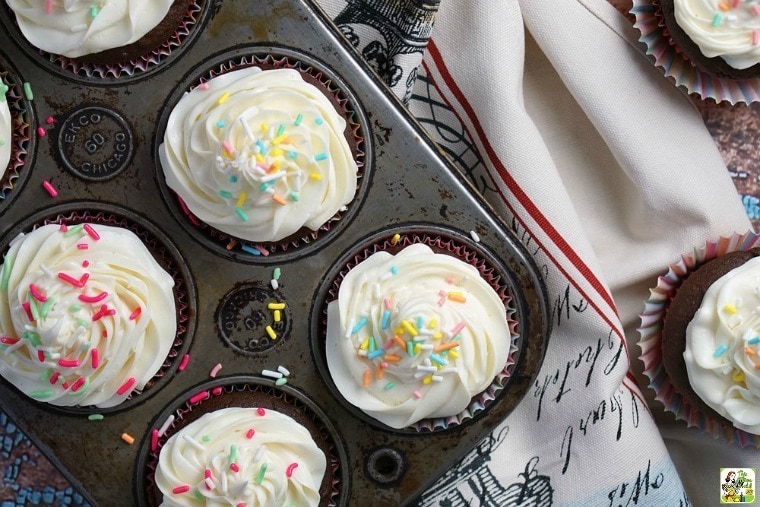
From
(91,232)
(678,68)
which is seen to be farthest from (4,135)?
(678,68)

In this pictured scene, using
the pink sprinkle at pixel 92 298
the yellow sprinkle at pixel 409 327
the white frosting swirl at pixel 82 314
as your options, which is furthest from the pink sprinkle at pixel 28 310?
the yellow sprinkle at pixel 409 327

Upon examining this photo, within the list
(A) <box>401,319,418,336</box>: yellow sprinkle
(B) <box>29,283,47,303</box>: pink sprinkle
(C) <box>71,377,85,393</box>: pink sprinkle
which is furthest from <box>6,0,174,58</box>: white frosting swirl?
(A) <box>401,319,418,336</box>: yellow sprinkle

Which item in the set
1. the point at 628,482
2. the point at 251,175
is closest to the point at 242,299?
the point at 251,175

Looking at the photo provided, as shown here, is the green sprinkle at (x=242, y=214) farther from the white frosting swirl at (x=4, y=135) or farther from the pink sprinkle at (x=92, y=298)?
the white frosting swirl at (x=4, y=135)

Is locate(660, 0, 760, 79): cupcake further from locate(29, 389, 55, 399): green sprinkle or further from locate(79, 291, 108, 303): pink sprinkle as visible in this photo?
locate(29, 389, 55, 399): green sprinkle

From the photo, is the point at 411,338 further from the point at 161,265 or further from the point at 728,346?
the point at 728,346
